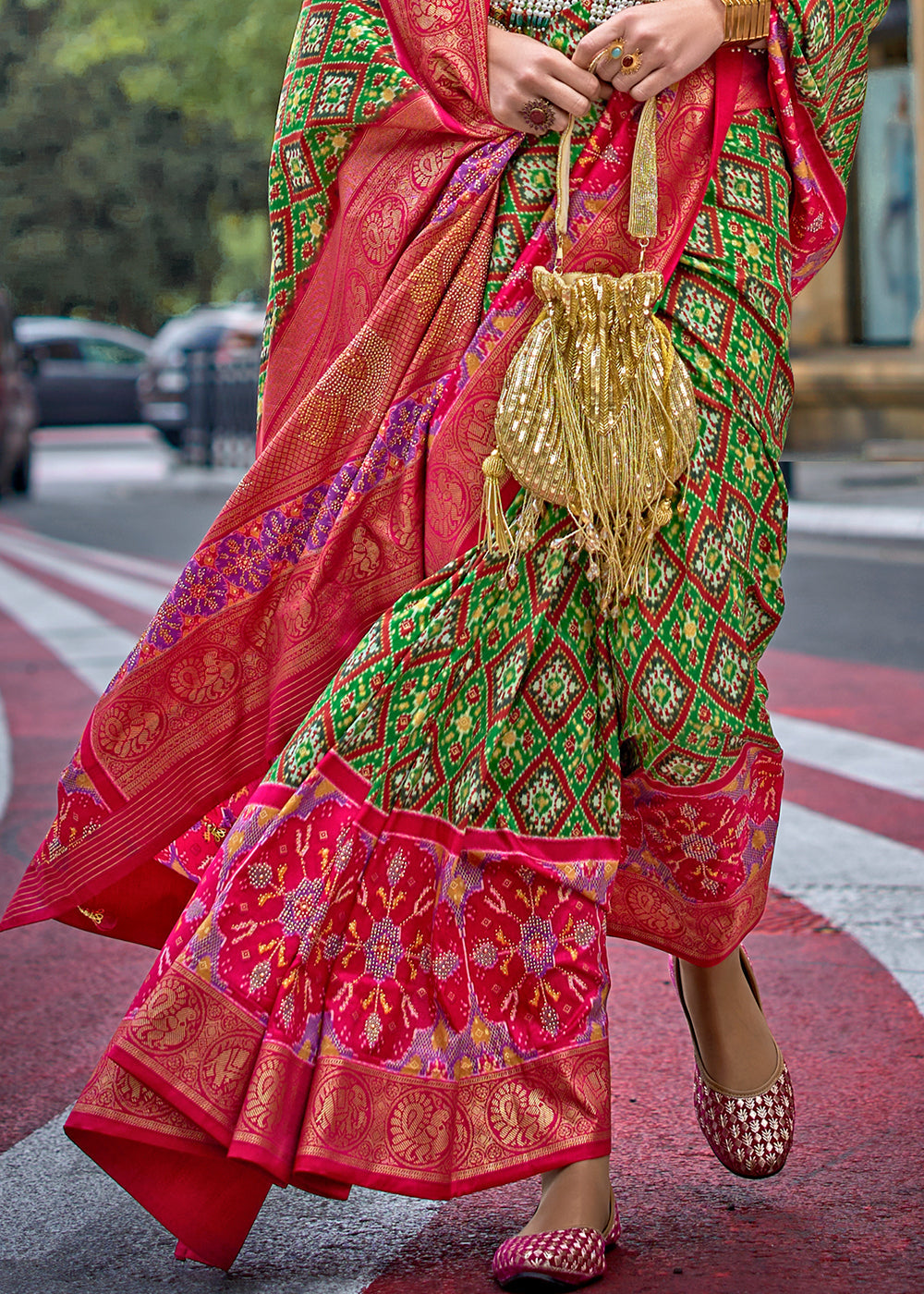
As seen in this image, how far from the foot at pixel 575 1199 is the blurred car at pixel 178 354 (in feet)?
57.0

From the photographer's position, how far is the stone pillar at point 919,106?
12.1 meters

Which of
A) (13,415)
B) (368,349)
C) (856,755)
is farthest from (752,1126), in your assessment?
(13,415)

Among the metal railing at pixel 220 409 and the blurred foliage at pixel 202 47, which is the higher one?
the blurred foliage at pixel 202 47

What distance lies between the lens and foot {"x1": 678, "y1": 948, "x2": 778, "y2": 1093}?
7.27 ft

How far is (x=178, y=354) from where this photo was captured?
20.0m

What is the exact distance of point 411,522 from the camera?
2043 mm

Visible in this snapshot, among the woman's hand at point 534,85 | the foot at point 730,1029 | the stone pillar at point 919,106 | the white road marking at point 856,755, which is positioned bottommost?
the white road marking at point 856,755

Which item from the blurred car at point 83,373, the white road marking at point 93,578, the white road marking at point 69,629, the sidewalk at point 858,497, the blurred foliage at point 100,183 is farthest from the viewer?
the blurred foliage at point 100,183

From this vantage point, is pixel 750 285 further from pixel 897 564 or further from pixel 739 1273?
pixel 897 564

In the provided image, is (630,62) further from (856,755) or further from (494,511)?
(856,755)

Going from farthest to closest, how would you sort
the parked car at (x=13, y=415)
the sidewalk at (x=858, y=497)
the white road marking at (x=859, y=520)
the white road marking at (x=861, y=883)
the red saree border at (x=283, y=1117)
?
1. the parked car at (x=13, y=415)
2. the sidewalk at (x=858, y=497)
3. the white road marking at (x=859, y=520)
4. the white road marking at (x=861, y=883)
5. the red saree border at (x=283, y=1117)

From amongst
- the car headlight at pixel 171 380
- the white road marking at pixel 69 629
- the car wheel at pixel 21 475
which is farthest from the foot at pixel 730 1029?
the car headlight at pixel 171 380

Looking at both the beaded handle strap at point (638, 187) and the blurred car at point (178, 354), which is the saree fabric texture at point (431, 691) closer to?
the beaded handle strap at point (638, 187)

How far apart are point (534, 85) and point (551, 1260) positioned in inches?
51.0
